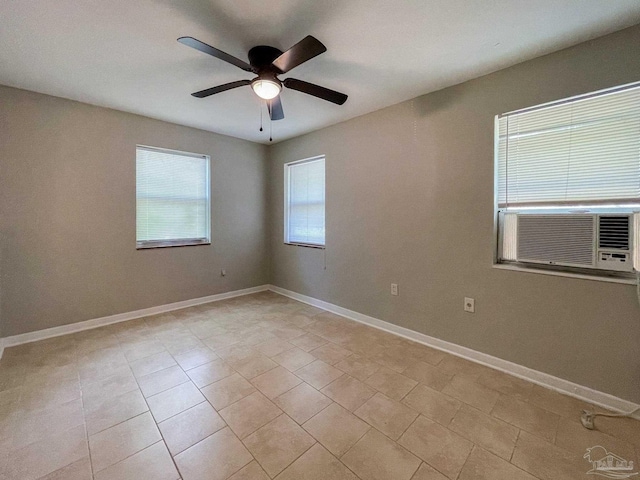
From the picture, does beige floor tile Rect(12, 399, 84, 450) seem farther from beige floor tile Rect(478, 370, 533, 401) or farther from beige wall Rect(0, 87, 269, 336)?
beige floor tile Rect(478, 370, 533, 401)

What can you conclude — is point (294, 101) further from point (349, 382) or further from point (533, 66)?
point (349, 382)

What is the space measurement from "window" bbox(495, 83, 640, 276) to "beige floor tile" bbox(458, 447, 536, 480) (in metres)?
1.42

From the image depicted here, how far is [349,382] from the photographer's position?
2.03m

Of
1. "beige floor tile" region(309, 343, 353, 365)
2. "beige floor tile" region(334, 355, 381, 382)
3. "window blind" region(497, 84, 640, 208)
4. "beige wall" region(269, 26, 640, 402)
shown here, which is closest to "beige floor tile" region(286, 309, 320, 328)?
"beige wall" region(269, 26, 640, 402)

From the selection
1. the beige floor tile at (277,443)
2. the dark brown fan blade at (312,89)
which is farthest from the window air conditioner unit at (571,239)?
the beige floor tile at (277,443)

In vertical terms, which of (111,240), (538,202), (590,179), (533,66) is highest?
(533,66)

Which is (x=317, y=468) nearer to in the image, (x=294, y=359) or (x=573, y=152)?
→ (x=294, y=359)

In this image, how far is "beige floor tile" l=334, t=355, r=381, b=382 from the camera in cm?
213

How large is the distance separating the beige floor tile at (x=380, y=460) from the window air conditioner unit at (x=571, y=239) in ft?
5.60

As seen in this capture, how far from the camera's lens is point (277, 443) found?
1474 millimetres

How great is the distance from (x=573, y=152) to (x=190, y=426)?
316 cm

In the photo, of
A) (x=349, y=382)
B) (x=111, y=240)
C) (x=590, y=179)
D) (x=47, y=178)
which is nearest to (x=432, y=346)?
(x=349, y=382)

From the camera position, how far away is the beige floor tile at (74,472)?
127 cm

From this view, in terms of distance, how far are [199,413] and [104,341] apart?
1.70 metres
